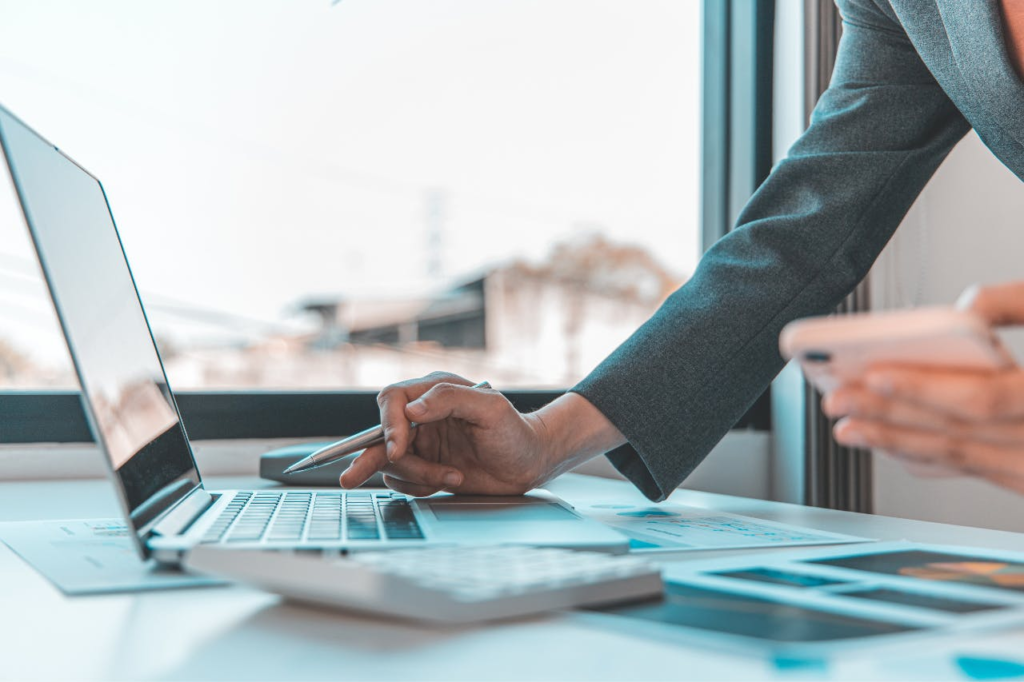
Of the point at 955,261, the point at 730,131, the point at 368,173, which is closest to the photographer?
the point at 955,261

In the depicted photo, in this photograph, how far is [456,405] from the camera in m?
0.81

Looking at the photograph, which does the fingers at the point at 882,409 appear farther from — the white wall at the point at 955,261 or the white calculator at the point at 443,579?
the white wall at the point at 955,261

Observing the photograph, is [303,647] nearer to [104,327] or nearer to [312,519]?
[312,519]

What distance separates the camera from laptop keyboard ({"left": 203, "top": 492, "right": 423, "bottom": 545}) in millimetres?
561

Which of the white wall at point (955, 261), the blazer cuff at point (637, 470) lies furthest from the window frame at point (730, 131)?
the blazer cuff at point (637, 470)

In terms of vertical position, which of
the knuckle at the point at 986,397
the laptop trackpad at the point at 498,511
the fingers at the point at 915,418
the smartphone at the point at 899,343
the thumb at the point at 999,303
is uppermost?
the thumb at the point at 999,303

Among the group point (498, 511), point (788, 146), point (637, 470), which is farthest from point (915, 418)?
point (788, 146)

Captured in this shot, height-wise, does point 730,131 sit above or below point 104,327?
above

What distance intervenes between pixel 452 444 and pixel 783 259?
16.6 inches

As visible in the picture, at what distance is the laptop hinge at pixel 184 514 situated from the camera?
577mm

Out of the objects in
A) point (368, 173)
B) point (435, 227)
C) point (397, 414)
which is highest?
point (368, 173)

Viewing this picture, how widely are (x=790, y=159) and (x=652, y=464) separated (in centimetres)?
41

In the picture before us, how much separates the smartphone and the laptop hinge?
0.41m

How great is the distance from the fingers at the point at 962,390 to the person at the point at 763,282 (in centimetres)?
45
